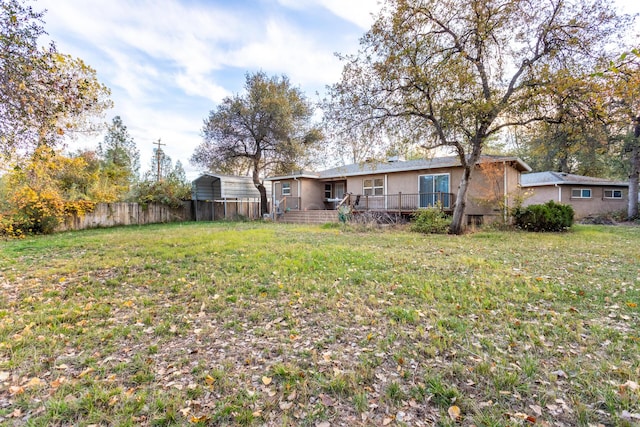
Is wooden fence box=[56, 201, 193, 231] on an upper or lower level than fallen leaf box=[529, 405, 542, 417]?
upper

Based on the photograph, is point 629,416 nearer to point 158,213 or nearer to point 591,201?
point 158,213

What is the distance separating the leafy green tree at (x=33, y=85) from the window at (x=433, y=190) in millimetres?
13299

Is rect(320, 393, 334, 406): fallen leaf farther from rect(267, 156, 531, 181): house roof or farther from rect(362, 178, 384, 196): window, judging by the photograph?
rect(362, 178, 384, 196): window

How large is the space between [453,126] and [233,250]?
26.8 feet

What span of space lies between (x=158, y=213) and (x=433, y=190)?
1670 centimetres

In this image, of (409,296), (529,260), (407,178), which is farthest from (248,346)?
(407,178)

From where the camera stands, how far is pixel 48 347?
9.73 ft

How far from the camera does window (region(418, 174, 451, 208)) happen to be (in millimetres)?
14258

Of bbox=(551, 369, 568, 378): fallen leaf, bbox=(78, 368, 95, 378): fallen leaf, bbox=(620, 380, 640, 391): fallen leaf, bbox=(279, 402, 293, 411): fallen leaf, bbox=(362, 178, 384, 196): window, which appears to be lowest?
bbox=(279, 402, 293, 411): fallen leaf

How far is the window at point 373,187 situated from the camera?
666 inches

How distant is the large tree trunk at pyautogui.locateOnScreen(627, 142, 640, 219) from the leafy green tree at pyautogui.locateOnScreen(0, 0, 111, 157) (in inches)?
900

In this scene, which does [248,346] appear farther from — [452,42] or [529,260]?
[452,42]

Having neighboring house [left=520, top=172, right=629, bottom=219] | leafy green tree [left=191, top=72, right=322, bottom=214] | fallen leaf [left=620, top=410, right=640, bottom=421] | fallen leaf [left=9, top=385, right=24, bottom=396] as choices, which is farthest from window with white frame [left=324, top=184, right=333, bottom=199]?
fallen leaf [left=620, top=410, right=640, bottom=421]

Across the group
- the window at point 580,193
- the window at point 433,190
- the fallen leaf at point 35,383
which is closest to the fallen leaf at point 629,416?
the fallen leaf at point 35,383
